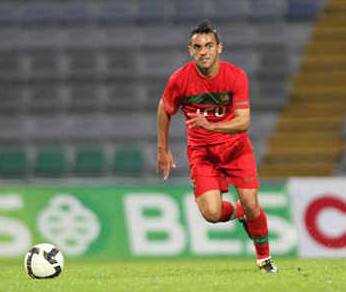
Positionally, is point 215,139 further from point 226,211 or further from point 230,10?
point 230,10

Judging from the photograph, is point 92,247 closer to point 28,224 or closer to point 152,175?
point 28,224

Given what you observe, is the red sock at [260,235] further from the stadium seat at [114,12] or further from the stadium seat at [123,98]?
the stadium seat at [114,12]

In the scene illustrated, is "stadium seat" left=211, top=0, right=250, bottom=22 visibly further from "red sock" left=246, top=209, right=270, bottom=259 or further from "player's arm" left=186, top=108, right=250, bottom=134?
"player's arm" left=186, top=108, right=250, bottom=134

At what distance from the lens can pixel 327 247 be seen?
446 inches

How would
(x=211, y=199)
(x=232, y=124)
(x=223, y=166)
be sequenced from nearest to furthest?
1. (x=232, y=124)
2. (x=211, y=199)
3. (x=223, y=166)

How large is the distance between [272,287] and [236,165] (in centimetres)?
141

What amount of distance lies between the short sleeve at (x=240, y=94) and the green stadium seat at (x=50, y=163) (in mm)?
8003

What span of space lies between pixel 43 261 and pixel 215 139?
1.44 m

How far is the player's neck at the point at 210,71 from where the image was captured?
7.25 metres

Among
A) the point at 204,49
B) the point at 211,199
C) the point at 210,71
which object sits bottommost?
the point at 211,199

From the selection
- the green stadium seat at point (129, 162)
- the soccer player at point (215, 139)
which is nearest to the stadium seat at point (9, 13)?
the green stadium seat at point (129, 162)

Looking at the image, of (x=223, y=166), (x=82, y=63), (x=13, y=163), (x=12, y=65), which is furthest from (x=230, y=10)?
(x=223, y=166)

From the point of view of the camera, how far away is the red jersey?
23.8 ft

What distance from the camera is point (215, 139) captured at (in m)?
7.41
